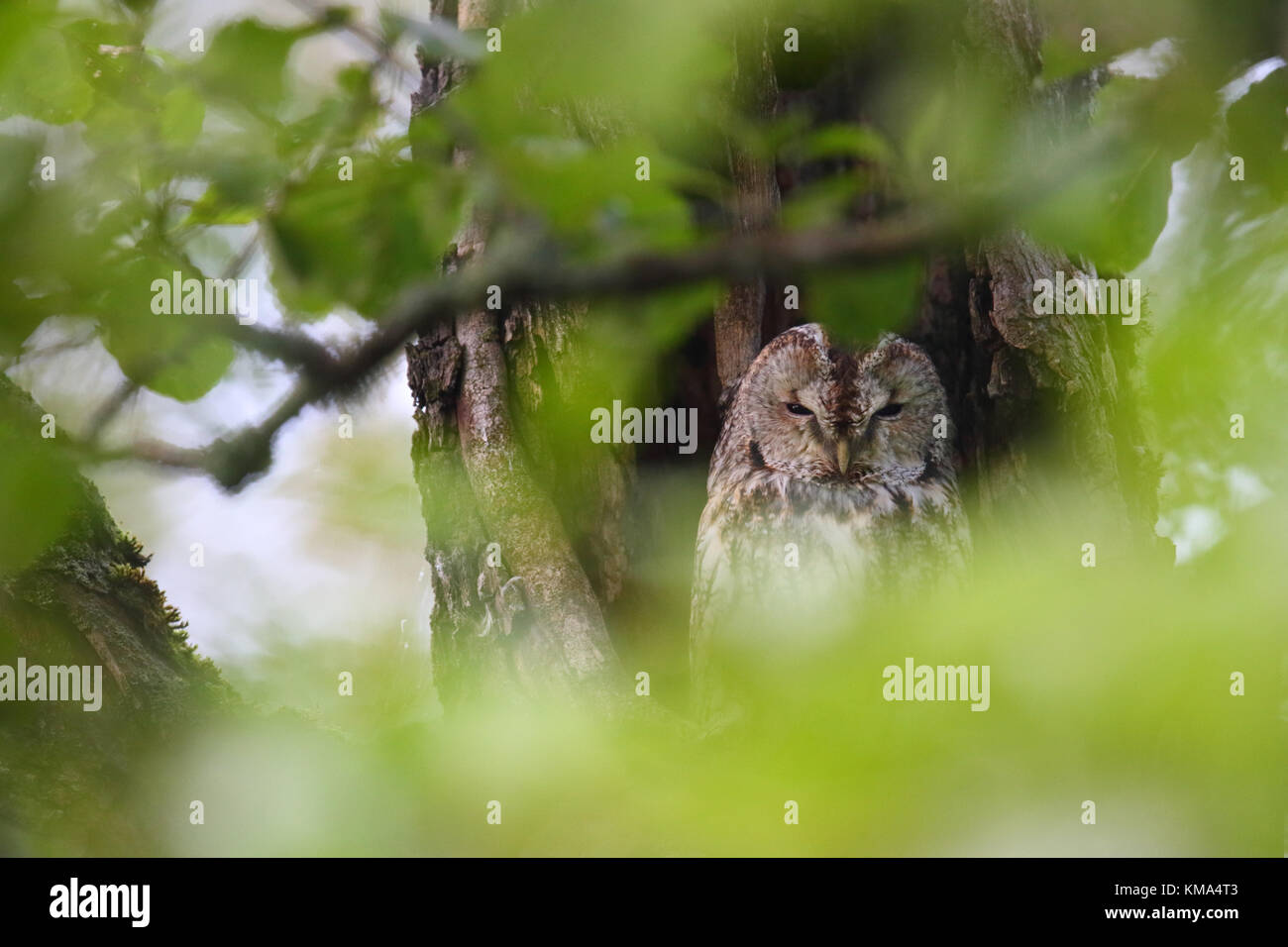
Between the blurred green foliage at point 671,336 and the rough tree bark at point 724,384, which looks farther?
the rough tree bark at point 724,384

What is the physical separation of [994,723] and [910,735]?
0.05 metres

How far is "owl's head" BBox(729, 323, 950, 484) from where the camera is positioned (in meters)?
1.78

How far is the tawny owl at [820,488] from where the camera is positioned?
1.71 m

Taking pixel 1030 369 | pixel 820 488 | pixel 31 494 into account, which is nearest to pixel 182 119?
pixel 31 494

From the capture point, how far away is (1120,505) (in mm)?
1345

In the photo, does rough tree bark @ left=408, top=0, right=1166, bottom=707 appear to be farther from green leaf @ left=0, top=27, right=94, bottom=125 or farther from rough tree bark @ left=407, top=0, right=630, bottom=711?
green leaf @ left=0, top=27, right=94, bottom=125

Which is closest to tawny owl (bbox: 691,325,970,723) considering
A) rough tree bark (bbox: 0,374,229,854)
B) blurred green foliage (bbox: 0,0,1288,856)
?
rough tree bark (bbox: 0,374,229,854)

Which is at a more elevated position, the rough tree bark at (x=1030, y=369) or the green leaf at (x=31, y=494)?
the rough tree bark at (x=1030, y=369)

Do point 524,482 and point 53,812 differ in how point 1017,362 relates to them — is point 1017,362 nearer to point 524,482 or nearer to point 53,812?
point 524,482

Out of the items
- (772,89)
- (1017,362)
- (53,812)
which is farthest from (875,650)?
(772,89)

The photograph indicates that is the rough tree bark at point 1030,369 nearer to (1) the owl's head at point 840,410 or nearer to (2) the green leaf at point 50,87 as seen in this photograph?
(1) the owl's head at point 840,410

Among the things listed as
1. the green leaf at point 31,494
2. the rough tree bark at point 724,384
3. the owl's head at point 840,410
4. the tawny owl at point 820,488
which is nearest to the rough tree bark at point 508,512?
the rough tree bark at point 724,384

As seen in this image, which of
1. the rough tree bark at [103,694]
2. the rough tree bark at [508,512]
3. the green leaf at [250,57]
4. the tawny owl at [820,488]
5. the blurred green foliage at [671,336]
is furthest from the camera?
the tawny owl at [820,488]

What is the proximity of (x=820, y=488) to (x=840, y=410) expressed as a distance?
0.17m
